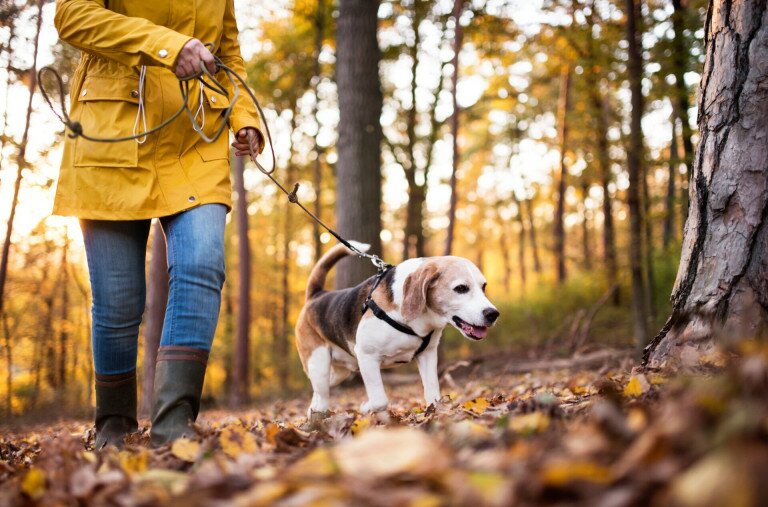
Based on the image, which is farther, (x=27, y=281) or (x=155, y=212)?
(x=27, y=281)

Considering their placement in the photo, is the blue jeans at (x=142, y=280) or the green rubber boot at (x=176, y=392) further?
the blue jeans at (x=142, y=280)

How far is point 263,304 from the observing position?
25188mm

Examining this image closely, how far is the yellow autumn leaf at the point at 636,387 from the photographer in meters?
2.23

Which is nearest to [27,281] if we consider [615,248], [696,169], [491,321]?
[615,248]

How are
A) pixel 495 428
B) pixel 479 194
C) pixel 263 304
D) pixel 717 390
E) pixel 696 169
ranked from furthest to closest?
pixel 479 194 < pixel 263 304 < pixel 696 169 < pixel 495 428 < pixel 717 390

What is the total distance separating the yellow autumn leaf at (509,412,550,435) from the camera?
185 cm

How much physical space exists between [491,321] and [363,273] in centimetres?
411

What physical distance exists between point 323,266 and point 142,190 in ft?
7.31

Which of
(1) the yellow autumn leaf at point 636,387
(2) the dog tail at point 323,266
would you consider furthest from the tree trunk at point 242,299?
(1) the yellow autumn leaf at point 636,387

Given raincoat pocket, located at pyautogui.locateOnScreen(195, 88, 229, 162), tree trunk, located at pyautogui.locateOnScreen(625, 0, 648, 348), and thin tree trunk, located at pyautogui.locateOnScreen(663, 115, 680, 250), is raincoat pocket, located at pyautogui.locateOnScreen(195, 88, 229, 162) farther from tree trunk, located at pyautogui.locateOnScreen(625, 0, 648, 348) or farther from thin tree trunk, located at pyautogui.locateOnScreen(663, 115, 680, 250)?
thin tree trunk, located at pyautogui.locateOnScreen(663, 115, 680, 250)

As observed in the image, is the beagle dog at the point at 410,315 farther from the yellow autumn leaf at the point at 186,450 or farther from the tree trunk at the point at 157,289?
the tree trunk at the point at 157,289

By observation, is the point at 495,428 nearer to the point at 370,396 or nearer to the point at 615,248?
the point at 370,396

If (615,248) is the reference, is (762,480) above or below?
below

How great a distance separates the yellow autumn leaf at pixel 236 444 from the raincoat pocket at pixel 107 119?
141 cm
